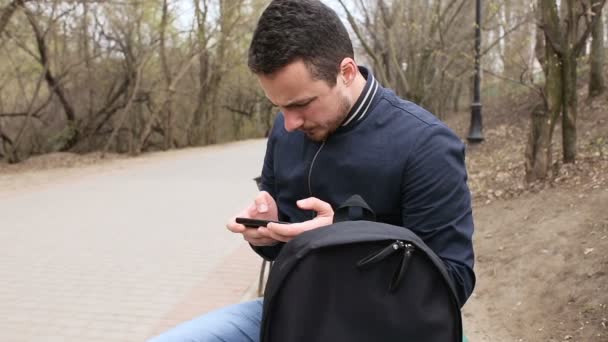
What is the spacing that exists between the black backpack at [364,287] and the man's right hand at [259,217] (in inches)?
12.8

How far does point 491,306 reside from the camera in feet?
17.3

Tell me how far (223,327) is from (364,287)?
0.67 m

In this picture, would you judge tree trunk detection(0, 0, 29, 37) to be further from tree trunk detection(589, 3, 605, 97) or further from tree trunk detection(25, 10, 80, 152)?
tree trunk detection(589, 3, 605, 97)

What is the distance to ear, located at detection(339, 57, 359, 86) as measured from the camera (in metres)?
2.17

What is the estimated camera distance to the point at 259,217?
2359mm

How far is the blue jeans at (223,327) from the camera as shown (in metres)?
2.11

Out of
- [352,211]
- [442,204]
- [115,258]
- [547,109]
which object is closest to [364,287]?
[352,211]

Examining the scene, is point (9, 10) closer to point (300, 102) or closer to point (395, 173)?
point (300, 102)

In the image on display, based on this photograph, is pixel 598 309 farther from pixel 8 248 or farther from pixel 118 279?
pixel 8 248

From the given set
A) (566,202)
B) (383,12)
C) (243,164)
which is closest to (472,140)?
(383,12)

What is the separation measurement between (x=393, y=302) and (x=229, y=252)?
610 cm

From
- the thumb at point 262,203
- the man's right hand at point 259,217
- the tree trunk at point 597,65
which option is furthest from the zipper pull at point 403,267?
the tree trunk at point 597,65

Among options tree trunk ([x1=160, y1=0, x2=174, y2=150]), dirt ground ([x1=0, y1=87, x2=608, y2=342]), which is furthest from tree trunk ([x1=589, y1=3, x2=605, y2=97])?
tree trunk ([x1=160, y1=0, x2=174, y2=150])

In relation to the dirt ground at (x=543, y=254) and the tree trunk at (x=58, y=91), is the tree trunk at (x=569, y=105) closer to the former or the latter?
the dirt ground at (x=543, y=254)
